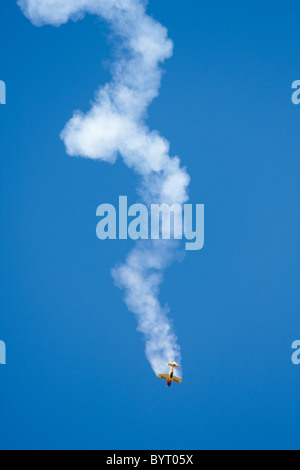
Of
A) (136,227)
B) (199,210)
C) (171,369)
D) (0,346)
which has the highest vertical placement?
(199,210)
